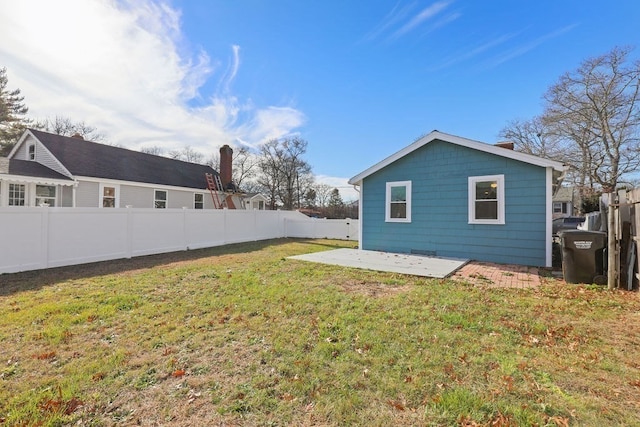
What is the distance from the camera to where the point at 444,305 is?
14.7 feet

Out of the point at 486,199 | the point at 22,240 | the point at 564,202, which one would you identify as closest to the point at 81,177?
the point at 22,240

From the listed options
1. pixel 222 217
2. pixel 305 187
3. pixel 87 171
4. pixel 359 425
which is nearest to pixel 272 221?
pixel 222 217

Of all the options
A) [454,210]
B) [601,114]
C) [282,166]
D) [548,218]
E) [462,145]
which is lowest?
[548,218]

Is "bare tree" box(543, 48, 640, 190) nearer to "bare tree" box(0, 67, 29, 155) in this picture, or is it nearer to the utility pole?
the utility pole

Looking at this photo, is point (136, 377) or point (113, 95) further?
point (113, 95)

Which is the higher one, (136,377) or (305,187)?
(305,187)

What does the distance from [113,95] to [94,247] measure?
7.55 metres

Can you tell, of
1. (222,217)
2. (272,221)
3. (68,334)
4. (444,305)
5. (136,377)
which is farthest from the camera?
(272,221)

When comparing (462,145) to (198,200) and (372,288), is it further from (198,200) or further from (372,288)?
(198,200)

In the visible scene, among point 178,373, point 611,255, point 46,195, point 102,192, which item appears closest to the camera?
point 178,373

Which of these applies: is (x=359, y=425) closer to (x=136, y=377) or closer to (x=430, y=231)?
(x=136, y=377)

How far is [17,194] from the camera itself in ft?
40.5

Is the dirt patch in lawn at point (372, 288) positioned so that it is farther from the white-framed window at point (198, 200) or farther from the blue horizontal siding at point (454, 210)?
the white-framed window at point (198, 200)

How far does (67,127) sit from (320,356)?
3859 cm
